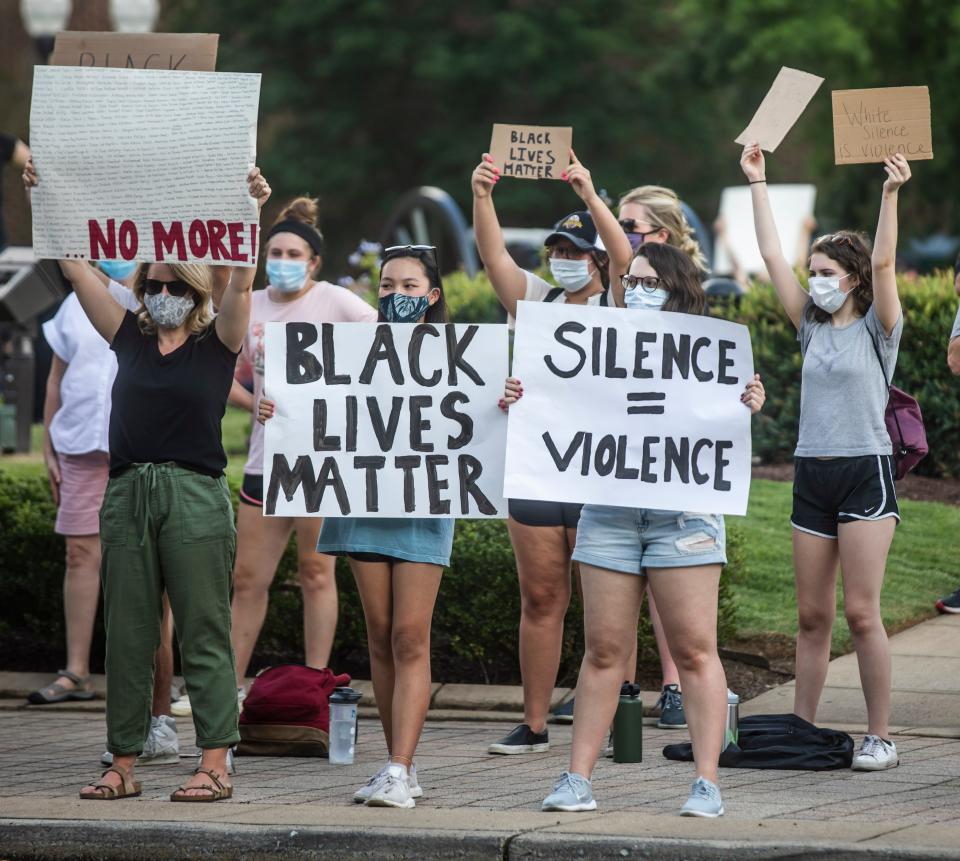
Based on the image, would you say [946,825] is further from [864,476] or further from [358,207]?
[358,207]

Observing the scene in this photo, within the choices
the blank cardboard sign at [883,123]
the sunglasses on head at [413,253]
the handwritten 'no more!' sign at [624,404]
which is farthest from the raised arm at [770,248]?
the sunglasses on head at [413,253]

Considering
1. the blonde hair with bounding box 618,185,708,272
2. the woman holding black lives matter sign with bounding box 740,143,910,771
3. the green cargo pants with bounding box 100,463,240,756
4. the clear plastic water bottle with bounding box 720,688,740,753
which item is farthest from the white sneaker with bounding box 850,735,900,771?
the green cargo pants with bounding box 100,463,240,756

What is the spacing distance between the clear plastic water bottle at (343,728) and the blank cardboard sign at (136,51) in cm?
228

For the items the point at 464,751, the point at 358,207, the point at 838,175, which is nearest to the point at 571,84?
the point at 358,207

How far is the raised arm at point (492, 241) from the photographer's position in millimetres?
6113

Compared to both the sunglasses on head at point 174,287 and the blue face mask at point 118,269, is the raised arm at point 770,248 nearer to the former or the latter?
the sunglasses on head at point 174,287

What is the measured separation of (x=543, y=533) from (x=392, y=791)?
4.26ft

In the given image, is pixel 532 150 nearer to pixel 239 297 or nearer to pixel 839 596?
pixel 239 297

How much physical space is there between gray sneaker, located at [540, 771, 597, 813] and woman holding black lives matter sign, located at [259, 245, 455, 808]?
1.53 feet

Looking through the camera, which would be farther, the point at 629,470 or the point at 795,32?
the point at 795,32

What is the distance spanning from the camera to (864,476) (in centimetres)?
610

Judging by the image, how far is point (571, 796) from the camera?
5285mm

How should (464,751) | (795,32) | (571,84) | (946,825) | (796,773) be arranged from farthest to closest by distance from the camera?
(571,84), (795,32), (464,751), (796,773), (946,825)

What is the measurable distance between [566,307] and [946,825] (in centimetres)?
195
